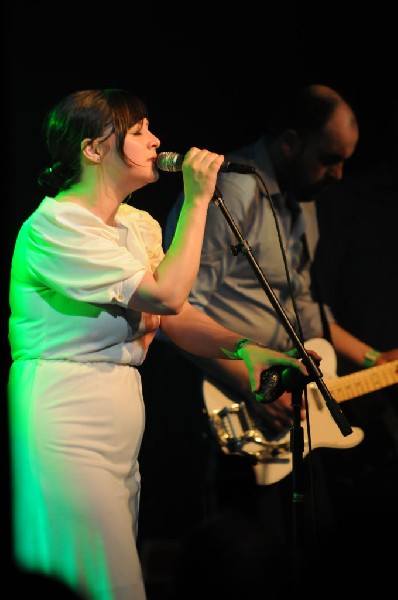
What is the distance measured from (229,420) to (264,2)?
2.03 metres

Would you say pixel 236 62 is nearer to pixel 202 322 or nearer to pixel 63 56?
pixel 63 56

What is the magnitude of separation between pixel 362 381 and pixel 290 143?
1.10 m

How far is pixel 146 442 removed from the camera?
395 centimetres

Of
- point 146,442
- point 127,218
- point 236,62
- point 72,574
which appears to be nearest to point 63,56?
point 236,62

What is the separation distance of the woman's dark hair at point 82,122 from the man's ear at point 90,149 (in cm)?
1

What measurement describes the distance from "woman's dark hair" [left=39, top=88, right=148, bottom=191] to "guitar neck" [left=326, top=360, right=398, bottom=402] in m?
1.53

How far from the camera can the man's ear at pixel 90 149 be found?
2.39 meters

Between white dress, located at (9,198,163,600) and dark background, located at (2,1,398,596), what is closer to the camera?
white dress, located at (9,198,163,600)

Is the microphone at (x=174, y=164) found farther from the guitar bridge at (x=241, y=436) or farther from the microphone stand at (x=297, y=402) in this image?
the guitar bridge at (x=241, y=436)

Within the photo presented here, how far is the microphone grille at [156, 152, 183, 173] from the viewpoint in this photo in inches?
92.8

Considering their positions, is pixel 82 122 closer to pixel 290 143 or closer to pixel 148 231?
pixel 148 231

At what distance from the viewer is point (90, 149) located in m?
2.40

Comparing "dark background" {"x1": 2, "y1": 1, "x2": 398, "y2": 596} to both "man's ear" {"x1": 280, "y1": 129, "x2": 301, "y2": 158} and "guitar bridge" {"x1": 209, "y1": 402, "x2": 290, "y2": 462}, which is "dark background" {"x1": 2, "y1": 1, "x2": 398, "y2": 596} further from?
"guitar bridge" {"x1": 209, "y1": 402, "x2": 290, "y2": 462}

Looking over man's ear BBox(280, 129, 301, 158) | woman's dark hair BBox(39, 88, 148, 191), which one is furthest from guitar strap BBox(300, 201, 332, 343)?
woman's dark hair BBox(39, 88, 148, 191)
